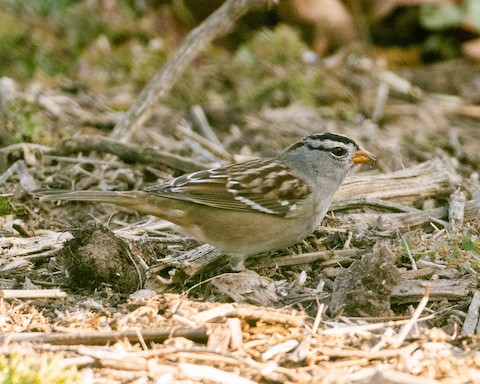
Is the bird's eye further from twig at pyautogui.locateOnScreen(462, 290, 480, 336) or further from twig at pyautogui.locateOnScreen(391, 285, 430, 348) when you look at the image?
twig at pyautogui.locateOnScreen(391, 285, 430, 348)

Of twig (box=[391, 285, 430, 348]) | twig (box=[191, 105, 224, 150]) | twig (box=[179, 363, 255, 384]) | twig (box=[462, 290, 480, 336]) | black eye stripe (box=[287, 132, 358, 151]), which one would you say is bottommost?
twig (box=[462, 290, 480, 336])

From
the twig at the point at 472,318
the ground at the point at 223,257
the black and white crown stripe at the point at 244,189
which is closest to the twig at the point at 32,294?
the ground at the point at 223,257

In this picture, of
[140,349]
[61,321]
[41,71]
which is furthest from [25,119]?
[140,349]

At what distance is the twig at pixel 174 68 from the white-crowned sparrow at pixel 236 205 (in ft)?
4.52

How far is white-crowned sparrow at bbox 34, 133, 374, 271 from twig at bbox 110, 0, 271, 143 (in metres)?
1.38

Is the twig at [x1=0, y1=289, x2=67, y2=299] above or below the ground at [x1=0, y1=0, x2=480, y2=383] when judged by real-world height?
above

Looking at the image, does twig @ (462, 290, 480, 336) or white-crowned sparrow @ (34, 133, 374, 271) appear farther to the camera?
white-crowned sparrow @ (34, 133, 374, 271)

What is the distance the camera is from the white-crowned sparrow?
14.0 ft

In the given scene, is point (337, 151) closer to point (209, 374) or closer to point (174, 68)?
point (174, 68)

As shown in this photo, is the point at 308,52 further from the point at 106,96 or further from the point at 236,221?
the point at 236,221

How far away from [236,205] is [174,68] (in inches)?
69.7

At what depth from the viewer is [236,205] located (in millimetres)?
4344

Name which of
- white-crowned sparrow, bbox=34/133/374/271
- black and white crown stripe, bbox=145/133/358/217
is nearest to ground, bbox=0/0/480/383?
white-crowned sparrow, bbox=34/133/374/271

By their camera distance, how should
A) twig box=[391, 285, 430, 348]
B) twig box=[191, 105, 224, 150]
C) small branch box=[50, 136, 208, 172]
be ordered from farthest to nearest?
twig box=[191, 105, 224, 150] < small branch box=[50, 136, 208, 172] < twig box=[391, 285, 430, 348]
